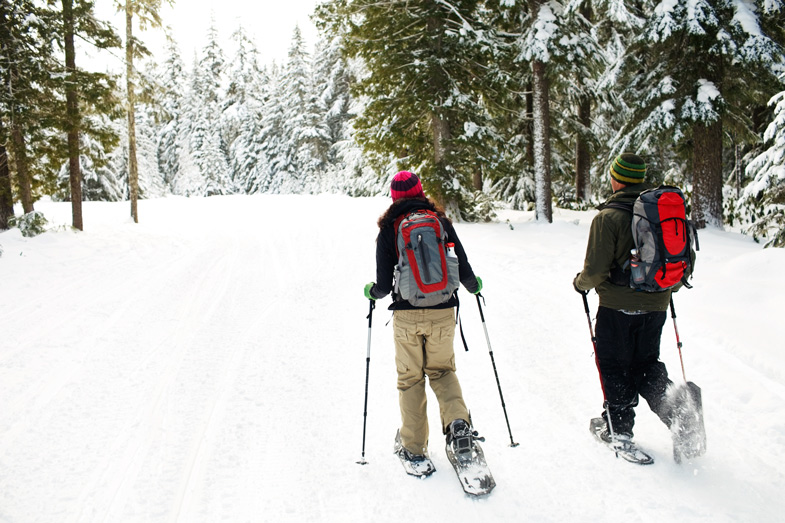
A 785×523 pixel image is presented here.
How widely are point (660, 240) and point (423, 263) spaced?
5.39 ft

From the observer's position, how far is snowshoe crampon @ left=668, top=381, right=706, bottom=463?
3434 millimetres

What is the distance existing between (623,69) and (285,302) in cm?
1312

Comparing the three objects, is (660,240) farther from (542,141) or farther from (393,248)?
(542,141)

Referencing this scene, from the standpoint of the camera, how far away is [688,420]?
3.46 m

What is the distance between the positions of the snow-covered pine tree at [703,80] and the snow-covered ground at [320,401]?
158 inches

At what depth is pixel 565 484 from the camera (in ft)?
11.4

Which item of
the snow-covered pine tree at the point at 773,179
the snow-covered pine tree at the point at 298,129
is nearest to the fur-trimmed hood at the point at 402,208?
the snow-covered pine tree at the point at 773,179

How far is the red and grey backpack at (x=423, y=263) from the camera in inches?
133

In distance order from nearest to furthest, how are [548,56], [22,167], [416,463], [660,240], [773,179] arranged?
[660,240]
[416,463]
[773,179]
[22,167]
[548,56]

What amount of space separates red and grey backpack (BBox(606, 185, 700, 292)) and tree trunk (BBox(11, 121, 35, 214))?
13305 mm

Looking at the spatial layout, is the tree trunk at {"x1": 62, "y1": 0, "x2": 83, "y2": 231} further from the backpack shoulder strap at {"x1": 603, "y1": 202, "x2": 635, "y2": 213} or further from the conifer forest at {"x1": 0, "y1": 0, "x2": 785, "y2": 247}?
the backpack shoulder strap at {"x1": 603, "y1": 202, "x2": 635, "y2": 213}

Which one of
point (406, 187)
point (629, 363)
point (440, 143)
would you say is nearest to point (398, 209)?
point (406, 187)

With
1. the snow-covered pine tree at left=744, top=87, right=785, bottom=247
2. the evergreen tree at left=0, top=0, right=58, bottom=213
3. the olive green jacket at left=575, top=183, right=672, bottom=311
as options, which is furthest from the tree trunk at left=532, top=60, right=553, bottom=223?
the evergreen tree at left=0, top=0, right=58, bottom=213

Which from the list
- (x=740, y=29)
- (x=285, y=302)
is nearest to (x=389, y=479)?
(x=285, y=302)
